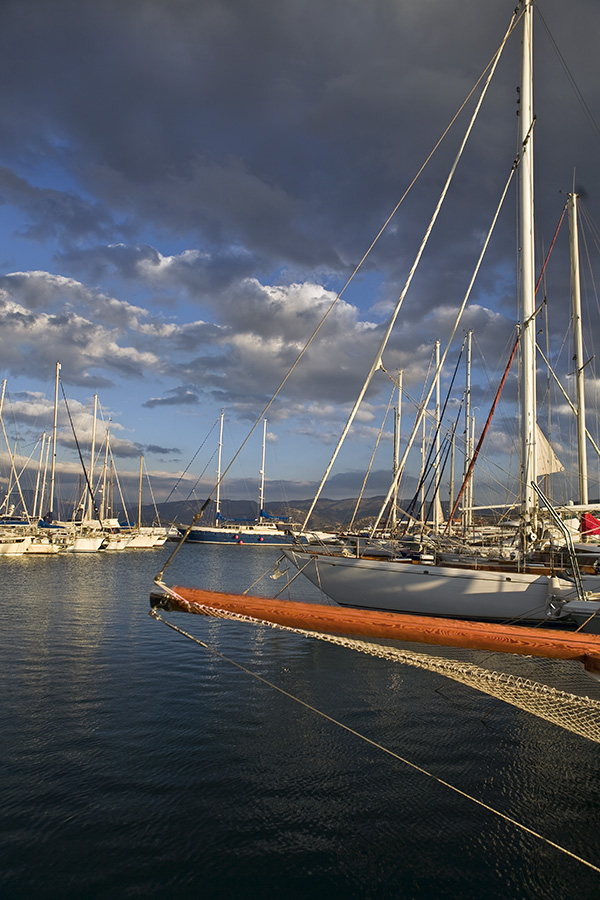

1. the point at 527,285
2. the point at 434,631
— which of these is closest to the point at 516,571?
the point at 527,285

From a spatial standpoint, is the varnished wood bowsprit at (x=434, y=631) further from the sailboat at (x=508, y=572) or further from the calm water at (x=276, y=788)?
the sailboat at (x=508, y=572)

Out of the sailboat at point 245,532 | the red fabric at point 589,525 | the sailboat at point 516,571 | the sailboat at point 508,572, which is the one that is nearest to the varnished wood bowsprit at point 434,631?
the sailboat at point 516,571

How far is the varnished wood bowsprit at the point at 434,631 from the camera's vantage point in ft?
19.7

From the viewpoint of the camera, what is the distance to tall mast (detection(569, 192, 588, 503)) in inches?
1144

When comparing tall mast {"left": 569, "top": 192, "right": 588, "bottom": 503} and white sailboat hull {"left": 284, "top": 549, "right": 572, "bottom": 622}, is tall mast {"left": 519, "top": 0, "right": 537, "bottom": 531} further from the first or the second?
tall mast {"left": 569, "top": 192, "right": 588, "bottom": 503}

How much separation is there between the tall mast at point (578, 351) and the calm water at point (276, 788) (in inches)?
787

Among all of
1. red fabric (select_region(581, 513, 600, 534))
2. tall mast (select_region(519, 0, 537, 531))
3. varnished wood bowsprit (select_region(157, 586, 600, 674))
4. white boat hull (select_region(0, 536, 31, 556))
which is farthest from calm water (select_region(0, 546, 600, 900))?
white boat hull (select_region(0, 536, 31, 556))

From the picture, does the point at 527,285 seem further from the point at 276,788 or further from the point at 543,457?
the point at 276,788

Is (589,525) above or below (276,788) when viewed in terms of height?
above

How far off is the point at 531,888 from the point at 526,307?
19.3 metres

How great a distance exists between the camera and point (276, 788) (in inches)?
303

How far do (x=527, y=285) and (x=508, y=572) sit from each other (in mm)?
11022

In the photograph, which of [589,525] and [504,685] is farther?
[589,525]

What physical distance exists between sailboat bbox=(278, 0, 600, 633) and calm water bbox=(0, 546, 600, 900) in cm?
553
